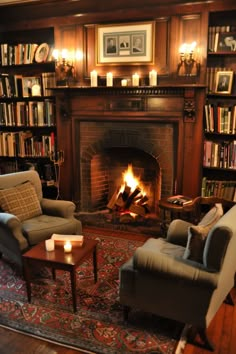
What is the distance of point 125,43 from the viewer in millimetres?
3820

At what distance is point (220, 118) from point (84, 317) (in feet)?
8.34

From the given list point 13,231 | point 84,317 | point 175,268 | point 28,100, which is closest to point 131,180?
point 28,100

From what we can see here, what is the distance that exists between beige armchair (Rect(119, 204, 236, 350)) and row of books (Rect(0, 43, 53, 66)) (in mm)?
3251

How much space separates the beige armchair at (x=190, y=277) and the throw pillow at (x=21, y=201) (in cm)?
144

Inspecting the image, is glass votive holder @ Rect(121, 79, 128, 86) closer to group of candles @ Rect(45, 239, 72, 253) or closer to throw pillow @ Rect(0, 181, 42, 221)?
throw pillow @ Rect(0, 181, 42, 221)

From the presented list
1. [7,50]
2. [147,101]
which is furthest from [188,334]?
[7,50]

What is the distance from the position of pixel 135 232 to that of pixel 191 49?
221cm

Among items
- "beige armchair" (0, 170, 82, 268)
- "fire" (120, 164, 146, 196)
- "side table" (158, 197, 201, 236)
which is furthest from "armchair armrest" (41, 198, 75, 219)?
"fire" (120, 164, 146, 196)

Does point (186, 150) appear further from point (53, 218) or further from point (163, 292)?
point (163, 292)

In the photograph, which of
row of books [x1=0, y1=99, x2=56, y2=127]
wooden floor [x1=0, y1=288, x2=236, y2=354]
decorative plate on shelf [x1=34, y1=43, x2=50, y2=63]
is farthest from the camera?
row of books [x1=0, y1=99, x2=56, y2=127]

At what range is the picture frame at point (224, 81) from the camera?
3604 mm

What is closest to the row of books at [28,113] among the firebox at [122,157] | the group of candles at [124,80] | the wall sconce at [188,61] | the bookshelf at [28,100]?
the bookshelf at [28,100]

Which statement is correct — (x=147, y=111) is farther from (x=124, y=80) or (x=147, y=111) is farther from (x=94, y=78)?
(x=94, y=78)

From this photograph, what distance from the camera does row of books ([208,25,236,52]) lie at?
3.59m
